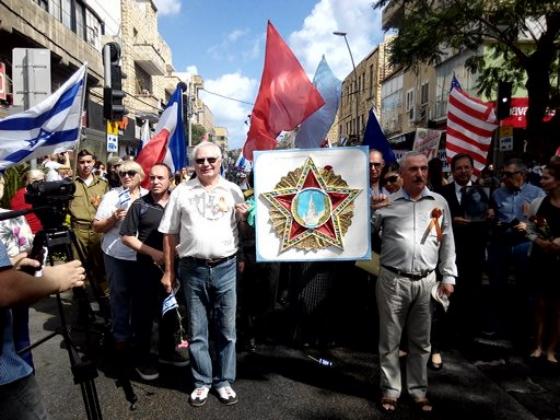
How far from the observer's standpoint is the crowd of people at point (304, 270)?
135 inches

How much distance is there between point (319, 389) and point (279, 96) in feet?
8.72

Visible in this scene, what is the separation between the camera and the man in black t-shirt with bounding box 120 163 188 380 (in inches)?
154

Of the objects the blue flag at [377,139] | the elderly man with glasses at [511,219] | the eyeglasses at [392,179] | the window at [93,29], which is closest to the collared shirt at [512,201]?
the elderly man with glasses at [511,219]

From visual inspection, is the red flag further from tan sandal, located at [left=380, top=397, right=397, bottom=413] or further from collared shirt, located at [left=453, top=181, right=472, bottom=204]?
tan sandal, located at [left=380, top=397, right=397, bottom=413]

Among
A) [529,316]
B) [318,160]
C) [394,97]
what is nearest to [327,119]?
[318,160]

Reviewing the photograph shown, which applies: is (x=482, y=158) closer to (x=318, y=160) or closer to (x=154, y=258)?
(x=318, y=160)

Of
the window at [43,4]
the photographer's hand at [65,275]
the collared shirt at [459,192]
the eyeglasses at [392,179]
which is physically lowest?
the photographer's hand at [65,275]

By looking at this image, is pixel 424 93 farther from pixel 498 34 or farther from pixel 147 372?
pixel 147 372

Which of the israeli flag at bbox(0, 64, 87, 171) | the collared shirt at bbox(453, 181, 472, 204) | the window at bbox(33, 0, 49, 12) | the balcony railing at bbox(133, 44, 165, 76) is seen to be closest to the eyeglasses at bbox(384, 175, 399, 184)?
the collared shirt at bbox(453, 181, 472, 204)

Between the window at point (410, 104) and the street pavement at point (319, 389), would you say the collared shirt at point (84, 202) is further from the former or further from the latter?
the window at point (410, 104)

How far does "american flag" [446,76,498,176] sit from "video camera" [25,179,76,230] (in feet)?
19.3

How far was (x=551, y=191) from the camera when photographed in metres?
4.32

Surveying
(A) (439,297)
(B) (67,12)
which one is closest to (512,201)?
(A) (439,297)

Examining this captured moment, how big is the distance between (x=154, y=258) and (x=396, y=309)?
1.91 metres
